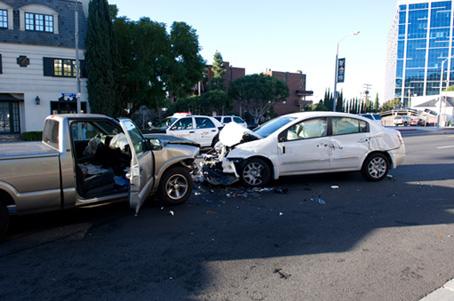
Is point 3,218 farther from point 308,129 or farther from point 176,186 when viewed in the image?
point 308,129

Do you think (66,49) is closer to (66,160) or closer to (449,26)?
(66,160)

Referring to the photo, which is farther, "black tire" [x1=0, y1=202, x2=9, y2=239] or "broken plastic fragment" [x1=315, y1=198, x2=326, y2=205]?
"broken plastic fragment" [x1=315, y1=198, x2=326, y2=205]

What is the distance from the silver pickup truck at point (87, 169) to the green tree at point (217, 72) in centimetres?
5325

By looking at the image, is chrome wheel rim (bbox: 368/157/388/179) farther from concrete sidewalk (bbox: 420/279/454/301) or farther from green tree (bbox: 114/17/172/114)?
green tree (bbox: 114/17/172/114)

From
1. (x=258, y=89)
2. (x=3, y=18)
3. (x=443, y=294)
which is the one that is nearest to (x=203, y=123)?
(x=443, y=294)

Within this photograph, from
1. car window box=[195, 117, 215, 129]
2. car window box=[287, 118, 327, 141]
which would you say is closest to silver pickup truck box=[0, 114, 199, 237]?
car window box=[287, 118, 327, 141]

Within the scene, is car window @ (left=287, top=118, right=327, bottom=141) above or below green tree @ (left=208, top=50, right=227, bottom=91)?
below

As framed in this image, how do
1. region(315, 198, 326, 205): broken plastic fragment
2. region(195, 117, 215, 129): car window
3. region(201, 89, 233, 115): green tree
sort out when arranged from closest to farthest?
region(315, 198, 326, 205): broken plastic fragment, region(195, 117, 215, 129): car window, region(201, 89, 233, 115): green tree

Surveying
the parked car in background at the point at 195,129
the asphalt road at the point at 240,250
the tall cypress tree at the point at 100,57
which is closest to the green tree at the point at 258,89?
the tall cypress tree at the point at 100,57

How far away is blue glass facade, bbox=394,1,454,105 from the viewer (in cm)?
11788

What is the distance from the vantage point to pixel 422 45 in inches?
4715

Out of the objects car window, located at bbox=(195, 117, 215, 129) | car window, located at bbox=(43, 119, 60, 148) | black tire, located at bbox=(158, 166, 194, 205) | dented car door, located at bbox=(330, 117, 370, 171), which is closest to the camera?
car window, located at bbox=(43, 119, 60, 148)

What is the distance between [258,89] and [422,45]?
105371 mm

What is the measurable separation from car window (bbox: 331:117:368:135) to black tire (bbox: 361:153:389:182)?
29.0 inches
